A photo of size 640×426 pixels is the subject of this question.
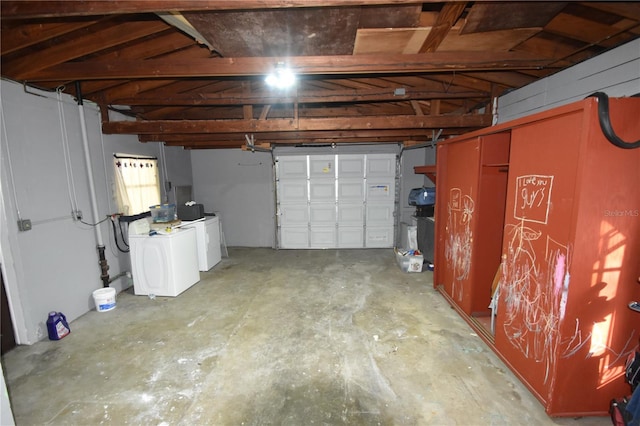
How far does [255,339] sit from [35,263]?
8.31ft

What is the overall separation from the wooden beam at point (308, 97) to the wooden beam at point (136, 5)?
2142mm

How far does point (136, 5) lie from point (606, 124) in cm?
281

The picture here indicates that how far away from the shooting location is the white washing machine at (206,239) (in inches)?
202

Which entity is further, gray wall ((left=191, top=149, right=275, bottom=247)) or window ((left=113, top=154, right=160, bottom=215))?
gray wall ((left=191, top=149, right=275, bottom=247))

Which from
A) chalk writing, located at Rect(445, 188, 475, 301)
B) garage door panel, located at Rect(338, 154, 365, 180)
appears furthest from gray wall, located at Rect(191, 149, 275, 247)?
chalk writing, located at Rect(445, 188, 475, 301)

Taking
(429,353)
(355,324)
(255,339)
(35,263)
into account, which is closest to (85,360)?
(35,263)

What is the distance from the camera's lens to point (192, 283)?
456 centimetres

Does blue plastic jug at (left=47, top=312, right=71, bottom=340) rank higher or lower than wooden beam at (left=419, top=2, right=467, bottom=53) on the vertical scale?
lower

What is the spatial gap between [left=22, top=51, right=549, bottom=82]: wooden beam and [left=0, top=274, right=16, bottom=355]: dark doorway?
99.3 inches

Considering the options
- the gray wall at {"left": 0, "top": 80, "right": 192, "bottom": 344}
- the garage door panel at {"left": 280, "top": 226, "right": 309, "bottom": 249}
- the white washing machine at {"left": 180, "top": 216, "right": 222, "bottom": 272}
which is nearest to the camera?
the gray wall at {"left": 0, "top": 80, "right": 192, "bottom": 344}

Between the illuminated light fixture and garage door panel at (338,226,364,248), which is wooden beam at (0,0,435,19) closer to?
the illuminated light fixture

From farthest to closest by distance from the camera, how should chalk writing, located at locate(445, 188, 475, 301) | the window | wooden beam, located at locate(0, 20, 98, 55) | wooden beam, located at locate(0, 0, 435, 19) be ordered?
the window, chalk writing, located at locate(445, 188, 475, 301), wooden beam, located at locate(0, 20, 98, 55), wooden beam, located at locate(0, 0, 435, 19)

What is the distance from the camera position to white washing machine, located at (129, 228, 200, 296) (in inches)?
158

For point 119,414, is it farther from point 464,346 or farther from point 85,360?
point 464,346
